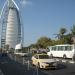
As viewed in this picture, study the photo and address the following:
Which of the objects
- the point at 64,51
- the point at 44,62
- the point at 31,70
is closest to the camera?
the point at 31,70

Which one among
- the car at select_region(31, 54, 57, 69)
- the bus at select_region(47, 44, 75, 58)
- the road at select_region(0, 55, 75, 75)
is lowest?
the road at select_region(0, 55, 75, 75)

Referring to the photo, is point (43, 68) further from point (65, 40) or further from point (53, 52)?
point (65, 40)

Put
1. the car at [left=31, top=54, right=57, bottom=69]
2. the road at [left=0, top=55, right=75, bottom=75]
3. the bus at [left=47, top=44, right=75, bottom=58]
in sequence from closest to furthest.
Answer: the road at [left=0, top=55, right=75, bottom=75], the car at [left=31, top=54, right=57, bottom=69], the bus at [left=47, top=44, right=75, bottom=58]

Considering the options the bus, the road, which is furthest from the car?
the bus

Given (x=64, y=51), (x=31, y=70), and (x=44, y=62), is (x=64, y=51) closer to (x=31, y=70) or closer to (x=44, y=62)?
(x=44, y=62)

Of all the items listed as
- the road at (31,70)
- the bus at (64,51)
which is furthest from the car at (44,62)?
the bus at (64,51)

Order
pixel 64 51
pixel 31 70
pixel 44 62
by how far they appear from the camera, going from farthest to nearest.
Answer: pixel 64 51 < pixel 44 62 < pixel 31 70

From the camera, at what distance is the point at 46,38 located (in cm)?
13388

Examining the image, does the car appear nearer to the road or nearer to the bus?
the road

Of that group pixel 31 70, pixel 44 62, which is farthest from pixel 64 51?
pixel 31 70

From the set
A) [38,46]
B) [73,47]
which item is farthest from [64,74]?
[38,46]

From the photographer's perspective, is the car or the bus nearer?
the car

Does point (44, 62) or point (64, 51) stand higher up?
point (64, 51)

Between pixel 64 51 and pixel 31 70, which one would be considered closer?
pixel 31 70
